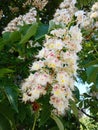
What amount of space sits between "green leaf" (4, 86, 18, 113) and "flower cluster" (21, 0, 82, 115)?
1.1 inches

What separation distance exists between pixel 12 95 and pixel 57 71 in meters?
0.17

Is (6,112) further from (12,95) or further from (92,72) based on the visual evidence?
(92,72)

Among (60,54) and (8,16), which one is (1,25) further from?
(60,54)

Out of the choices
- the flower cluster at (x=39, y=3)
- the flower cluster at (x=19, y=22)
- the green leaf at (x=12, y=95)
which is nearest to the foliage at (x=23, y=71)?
the green leaf at (x=12, y=95)

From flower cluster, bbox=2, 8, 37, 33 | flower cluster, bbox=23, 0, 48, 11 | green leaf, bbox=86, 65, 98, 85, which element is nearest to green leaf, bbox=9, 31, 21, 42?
green leaf, bbox=86, 65, 98, 85

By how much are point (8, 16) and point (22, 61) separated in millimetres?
2400

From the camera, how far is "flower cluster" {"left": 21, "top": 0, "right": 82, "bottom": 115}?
1.30 metres

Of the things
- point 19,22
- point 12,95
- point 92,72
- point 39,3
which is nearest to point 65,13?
point 19,22

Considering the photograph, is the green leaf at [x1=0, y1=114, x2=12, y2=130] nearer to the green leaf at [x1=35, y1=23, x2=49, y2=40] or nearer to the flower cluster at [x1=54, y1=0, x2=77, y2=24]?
the green leaf at [x1=35, y1=23, x2=49, y2=40]

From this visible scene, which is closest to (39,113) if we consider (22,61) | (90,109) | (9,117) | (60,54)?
(9,117)

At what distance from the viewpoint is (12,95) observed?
1375mm

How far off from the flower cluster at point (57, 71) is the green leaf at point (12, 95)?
28 mm

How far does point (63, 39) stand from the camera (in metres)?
1.39

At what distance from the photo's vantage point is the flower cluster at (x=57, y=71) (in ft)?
4.28
